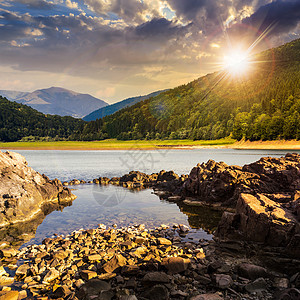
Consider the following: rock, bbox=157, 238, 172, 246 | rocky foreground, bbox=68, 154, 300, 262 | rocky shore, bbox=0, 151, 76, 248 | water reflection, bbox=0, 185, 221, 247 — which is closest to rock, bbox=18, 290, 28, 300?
water reflection, bbox=0, 185, 221, 247

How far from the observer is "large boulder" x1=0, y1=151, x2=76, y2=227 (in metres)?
20.1

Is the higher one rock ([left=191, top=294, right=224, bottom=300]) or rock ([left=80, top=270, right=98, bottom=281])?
rock ([left=191, top=294, right=224, bottom=300])

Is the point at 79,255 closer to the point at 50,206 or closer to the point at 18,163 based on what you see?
the point at 50,206

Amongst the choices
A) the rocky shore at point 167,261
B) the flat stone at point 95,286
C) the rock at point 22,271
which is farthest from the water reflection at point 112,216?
the flat stone at point 95,286

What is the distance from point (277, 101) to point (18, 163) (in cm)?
16994

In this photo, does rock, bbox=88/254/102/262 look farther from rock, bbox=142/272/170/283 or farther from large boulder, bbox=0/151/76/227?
large boulder, bbox=0/151/76/227

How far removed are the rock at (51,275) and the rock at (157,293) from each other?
153 inches

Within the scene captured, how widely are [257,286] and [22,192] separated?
19667mm

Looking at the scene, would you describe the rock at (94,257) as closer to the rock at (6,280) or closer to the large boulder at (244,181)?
the rock at (6,280)

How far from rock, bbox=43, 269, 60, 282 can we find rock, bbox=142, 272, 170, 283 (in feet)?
11.9

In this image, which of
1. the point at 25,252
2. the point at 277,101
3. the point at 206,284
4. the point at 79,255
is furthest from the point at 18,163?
the point at 277,101

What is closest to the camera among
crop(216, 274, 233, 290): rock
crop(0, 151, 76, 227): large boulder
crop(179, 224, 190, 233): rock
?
crop(216, 274, 233, 290): rock

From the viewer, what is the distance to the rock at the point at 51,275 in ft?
32.7

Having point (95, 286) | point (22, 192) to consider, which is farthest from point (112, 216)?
point (95, 286)
